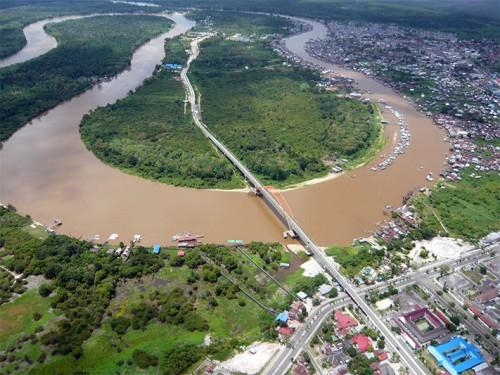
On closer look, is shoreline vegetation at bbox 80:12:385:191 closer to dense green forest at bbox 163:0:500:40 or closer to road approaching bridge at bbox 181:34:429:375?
road approaching bridge at bbox 181:34:429:375

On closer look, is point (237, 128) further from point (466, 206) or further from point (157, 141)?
point (466, 206)

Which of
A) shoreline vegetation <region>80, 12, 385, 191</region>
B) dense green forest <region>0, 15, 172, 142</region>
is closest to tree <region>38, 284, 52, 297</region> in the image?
shoreline vegetation <region>80, 12, 385, 191</region>

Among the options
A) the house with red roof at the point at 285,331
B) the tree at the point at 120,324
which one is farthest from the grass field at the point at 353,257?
the tree at the point at 120,324

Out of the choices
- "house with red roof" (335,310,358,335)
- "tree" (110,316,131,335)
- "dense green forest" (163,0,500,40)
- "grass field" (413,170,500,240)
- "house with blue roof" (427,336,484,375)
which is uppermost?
"dense green forest" (163,0,500,40)

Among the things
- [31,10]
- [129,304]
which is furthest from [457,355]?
[31,10]

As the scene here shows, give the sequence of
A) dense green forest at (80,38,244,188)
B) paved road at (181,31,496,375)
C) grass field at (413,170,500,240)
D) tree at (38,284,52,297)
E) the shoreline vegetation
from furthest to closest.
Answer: the shoreline vegetation < dense green forest at (80,38,244,188) < grass field at (413,170,500,240) < tree at (38,284,52,297) < paved road at (181,31,496,375)

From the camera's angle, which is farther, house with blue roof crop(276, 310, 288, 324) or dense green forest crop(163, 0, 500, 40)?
dense green forest crop(163, 0, 500, 40)

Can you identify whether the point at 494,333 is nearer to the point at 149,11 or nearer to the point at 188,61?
the point at 188,61
